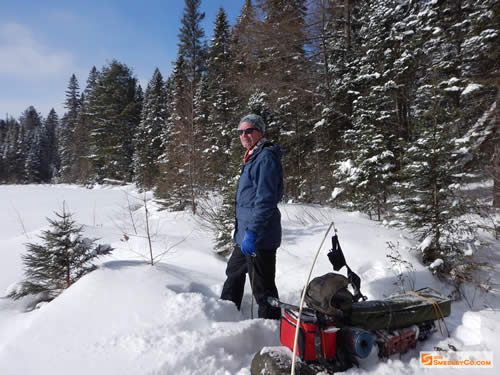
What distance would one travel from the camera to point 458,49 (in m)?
9.87

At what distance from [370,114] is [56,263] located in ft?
28.5

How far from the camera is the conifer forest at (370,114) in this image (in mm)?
4484

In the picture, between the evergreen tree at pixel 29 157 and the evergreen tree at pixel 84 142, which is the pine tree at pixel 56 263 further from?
the evergreen tree at pixel 29 157

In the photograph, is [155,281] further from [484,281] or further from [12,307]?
[484,281]

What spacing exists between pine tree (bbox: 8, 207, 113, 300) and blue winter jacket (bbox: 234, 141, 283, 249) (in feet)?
6.88

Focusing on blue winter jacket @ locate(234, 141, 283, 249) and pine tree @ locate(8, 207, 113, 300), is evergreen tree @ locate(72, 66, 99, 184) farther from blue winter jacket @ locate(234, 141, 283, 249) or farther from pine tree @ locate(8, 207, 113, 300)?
blue winter jacket @ locate(234, 141, 283, 249)

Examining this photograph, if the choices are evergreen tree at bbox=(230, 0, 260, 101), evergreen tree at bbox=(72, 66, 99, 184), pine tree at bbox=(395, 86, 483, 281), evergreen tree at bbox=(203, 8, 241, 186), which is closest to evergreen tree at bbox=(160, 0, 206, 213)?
evergreen tree at bbox=(203, 8, 241, 186)

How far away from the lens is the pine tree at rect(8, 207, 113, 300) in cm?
307

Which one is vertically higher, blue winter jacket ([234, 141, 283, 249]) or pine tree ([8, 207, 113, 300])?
blue winter jacket ([234, 141, 283, 249])

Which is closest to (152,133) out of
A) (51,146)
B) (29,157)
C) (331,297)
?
(331,297)

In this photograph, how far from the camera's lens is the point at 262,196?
2488mm

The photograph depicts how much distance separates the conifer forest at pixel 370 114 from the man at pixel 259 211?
10.2 ft

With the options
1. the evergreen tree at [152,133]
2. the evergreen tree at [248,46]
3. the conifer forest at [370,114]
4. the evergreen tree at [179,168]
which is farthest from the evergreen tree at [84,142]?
the evergreen tree at [248,46]

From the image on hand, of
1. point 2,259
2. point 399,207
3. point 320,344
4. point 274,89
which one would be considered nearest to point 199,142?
point 274,89
